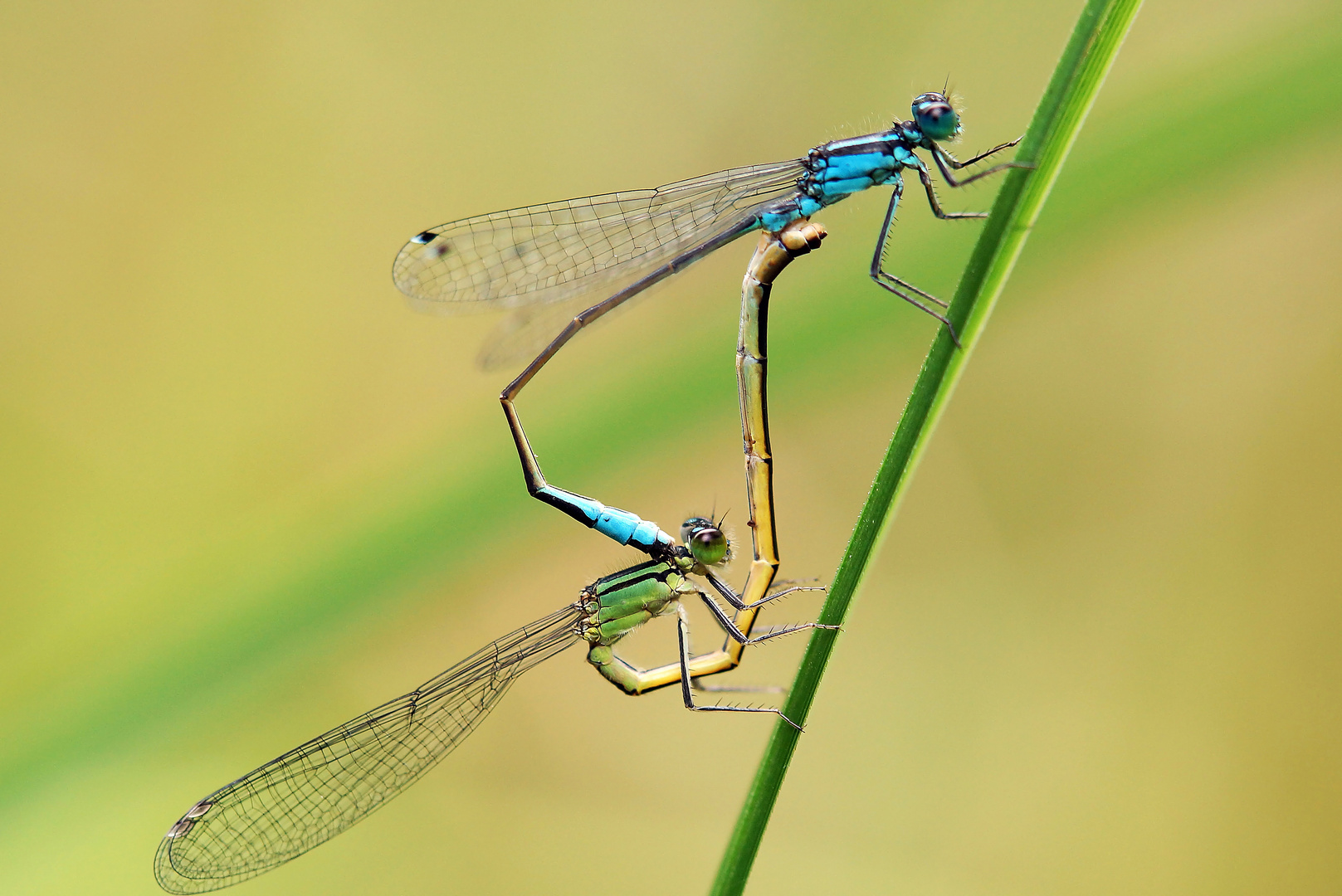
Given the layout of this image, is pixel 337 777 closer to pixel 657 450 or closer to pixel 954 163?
pixel 657 450

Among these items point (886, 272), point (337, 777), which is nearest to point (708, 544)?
point (886, 272)

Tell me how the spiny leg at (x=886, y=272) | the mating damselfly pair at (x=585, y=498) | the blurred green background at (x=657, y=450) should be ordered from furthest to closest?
1. the blurred green background at (x=657, y=450)
2. the mating damselfly pair at (x=585, y=498)
3. the spiny leg at (x=886, y=272)

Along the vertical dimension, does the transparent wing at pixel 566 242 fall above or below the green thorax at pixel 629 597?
above

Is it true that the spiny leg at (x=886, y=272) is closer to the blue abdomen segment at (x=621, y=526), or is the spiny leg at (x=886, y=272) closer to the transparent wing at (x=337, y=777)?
the blue abdomen segment at (x=621, y=526)

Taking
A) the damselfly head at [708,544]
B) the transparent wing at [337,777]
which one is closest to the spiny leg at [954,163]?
the damselfly head at [708,544]

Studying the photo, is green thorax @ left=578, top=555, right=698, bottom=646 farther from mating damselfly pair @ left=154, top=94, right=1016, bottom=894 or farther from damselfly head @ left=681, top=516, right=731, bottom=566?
damselfly head @ left=681, top=516, right=731, bottom=566

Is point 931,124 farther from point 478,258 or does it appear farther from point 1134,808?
point 1134,808

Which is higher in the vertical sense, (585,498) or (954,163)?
(954,163)
